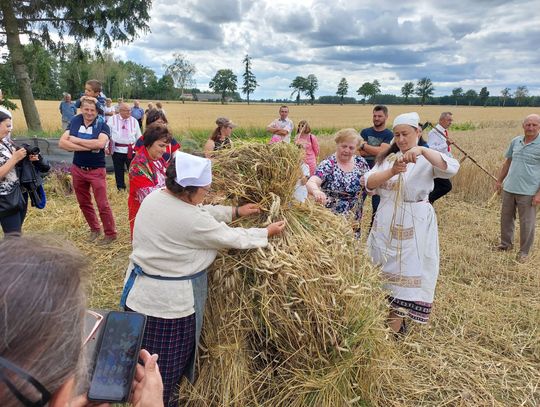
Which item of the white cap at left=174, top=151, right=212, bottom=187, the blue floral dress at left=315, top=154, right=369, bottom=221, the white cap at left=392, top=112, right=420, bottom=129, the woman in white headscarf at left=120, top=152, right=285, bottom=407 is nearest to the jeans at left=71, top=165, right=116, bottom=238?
the blue floral dress at left=315, top=154, right=369, bottom=221

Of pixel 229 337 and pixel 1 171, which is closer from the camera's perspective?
pixel 229 337

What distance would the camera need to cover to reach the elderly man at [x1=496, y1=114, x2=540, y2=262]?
197 inches

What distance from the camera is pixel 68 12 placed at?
12281 millimetres

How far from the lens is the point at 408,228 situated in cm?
298

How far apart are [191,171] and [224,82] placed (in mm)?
69486

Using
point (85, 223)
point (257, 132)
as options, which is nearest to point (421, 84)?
point (257, 132)

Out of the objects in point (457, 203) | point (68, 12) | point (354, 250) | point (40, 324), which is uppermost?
point (68, 12)

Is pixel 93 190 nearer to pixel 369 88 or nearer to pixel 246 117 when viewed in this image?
pixel 246 117

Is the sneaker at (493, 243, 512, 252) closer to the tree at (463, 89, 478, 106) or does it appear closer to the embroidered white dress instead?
the embroidered white dress

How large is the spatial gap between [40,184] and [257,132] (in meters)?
16.2

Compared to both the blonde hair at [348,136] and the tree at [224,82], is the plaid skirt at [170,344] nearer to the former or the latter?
the blonde hair at [348,136]

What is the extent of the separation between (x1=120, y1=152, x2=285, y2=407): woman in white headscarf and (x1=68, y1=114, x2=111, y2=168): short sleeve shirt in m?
3.13

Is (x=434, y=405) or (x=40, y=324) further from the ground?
(x=40, y=324)

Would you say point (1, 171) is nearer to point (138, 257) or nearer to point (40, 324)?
point (138, 257)
